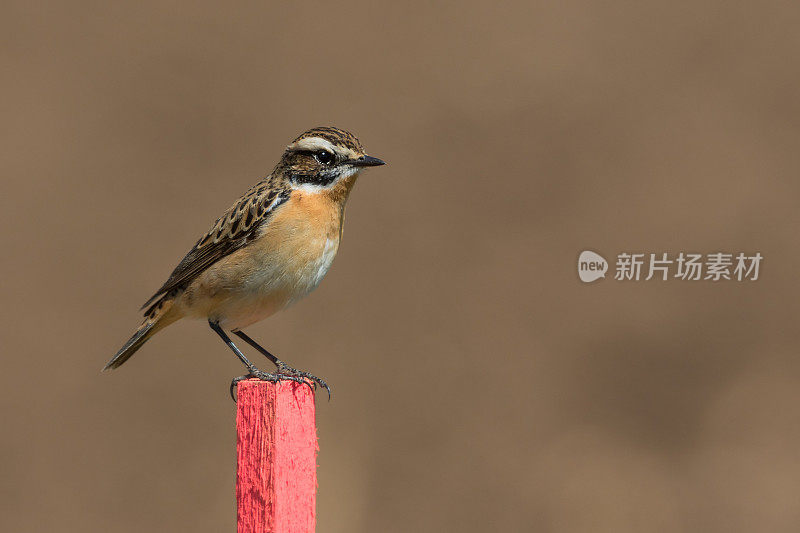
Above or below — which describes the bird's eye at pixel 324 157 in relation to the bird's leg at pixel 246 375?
above

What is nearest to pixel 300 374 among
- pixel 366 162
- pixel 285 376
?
pixel 285 376

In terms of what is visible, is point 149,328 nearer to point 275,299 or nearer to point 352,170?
point 275,299

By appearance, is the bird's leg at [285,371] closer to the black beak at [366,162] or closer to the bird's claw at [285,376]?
the bird's claw at [285,376]

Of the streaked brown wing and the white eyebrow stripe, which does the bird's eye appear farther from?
the streaked brown wing

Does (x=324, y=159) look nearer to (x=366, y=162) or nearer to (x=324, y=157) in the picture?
(x=324, y=157)

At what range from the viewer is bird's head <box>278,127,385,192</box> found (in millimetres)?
4547

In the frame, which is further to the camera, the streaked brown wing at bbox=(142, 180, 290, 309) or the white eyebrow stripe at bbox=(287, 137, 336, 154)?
the streaked brown wing at bbox=(142, 180, 290, 309)

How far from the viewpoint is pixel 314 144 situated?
4.64 metres

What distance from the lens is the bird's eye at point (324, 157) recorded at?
4.60m

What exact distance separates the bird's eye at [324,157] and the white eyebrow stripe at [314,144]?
0.02 metres

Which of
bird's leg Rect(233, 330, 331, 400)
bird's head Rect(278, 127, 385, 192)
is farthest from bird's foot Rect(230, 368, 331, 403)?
bird's head Rect(278, 127, 385, 192)

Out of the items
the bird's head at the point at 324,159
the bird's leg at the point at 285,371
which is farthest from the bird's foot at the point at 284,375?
the bird's head at the point at 324,159

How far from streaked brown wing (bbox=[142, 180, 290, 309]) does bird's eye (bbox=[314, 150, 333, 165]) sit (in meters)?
0.26

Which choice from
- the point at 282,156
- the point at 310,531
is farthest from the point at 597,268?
the point at 310,531
